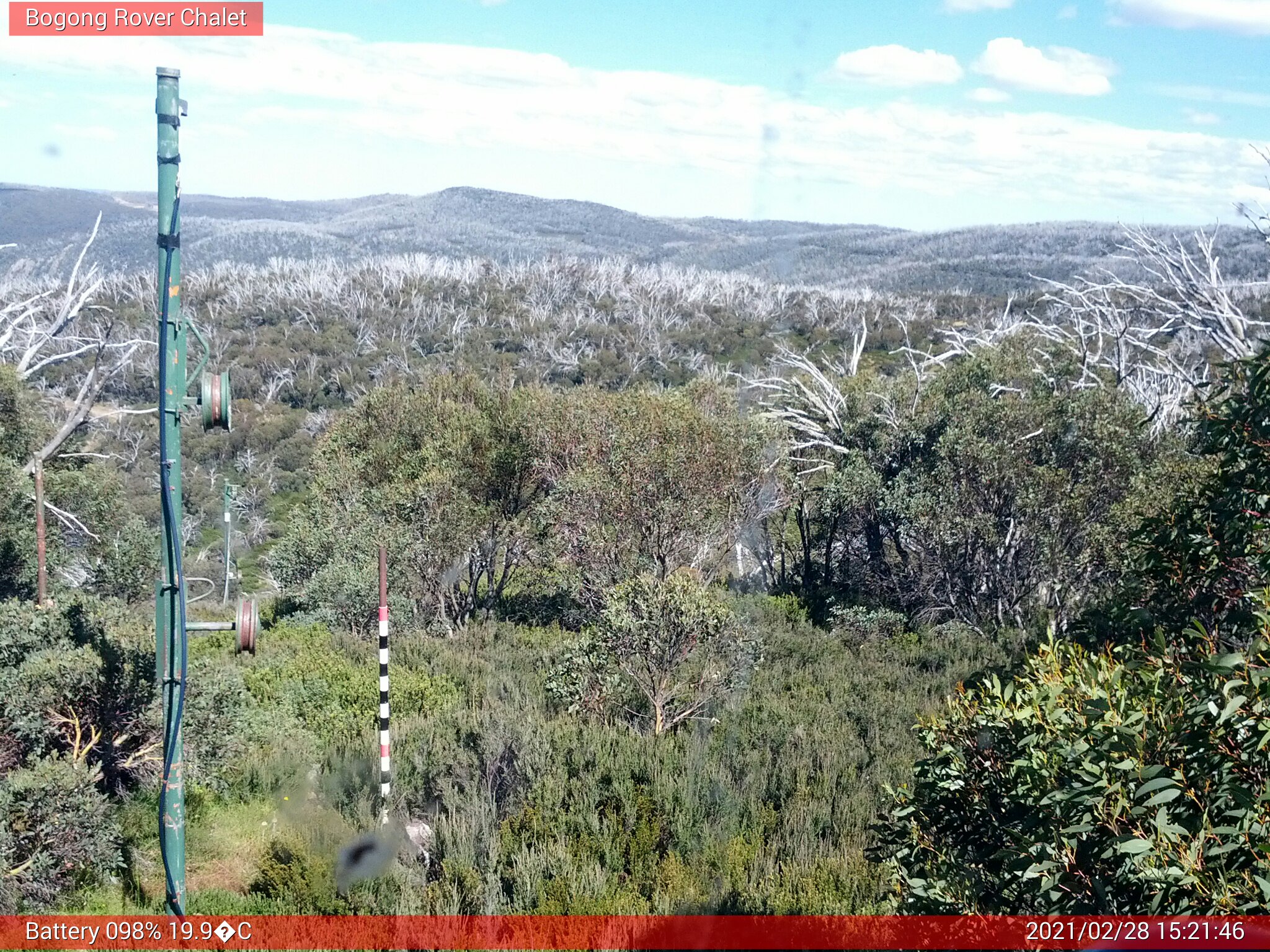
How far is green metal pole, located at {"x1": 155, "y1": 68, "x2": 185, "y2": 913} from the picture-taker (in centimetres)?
457

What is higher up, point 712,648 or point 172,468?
A: point 172,468

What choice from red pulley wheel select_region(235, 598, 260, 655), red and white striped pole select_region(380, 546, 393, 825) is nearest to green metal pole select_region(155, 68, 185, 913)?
red pulley wheel select_region(235, 598, 260, 655)

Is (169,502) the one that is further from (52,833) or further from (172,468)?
(52,833)

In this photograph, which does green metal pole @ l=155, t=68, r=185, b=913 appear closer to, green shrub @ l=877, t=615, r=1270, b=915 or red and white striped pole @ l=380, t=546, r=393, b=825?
red and white striped pole @ l=380, t=546, r=393, b=825

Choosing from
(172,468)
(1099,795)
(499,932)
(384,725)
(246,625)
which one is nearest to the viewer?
(1099,795)

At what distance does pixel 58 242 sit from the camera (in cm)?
5572

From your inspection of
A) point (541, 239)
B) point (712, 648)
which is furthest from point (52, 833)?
point (541, 239)

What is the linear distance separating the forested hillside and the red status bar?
178mm

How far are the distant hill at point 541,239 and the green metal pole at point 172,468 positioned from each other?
50.1ft

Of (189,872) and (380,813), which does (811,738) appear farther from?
(189,872)

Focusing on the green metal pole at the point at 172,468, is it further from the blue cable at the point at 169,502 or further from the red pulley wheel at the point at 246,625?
the red pulley wheel at the point at 246,625

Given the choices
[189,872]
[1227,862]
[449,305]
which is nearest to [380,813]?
[189,872]

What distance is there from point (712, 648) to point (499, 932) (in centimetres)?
581

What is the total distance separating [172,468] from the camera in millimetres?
4656
